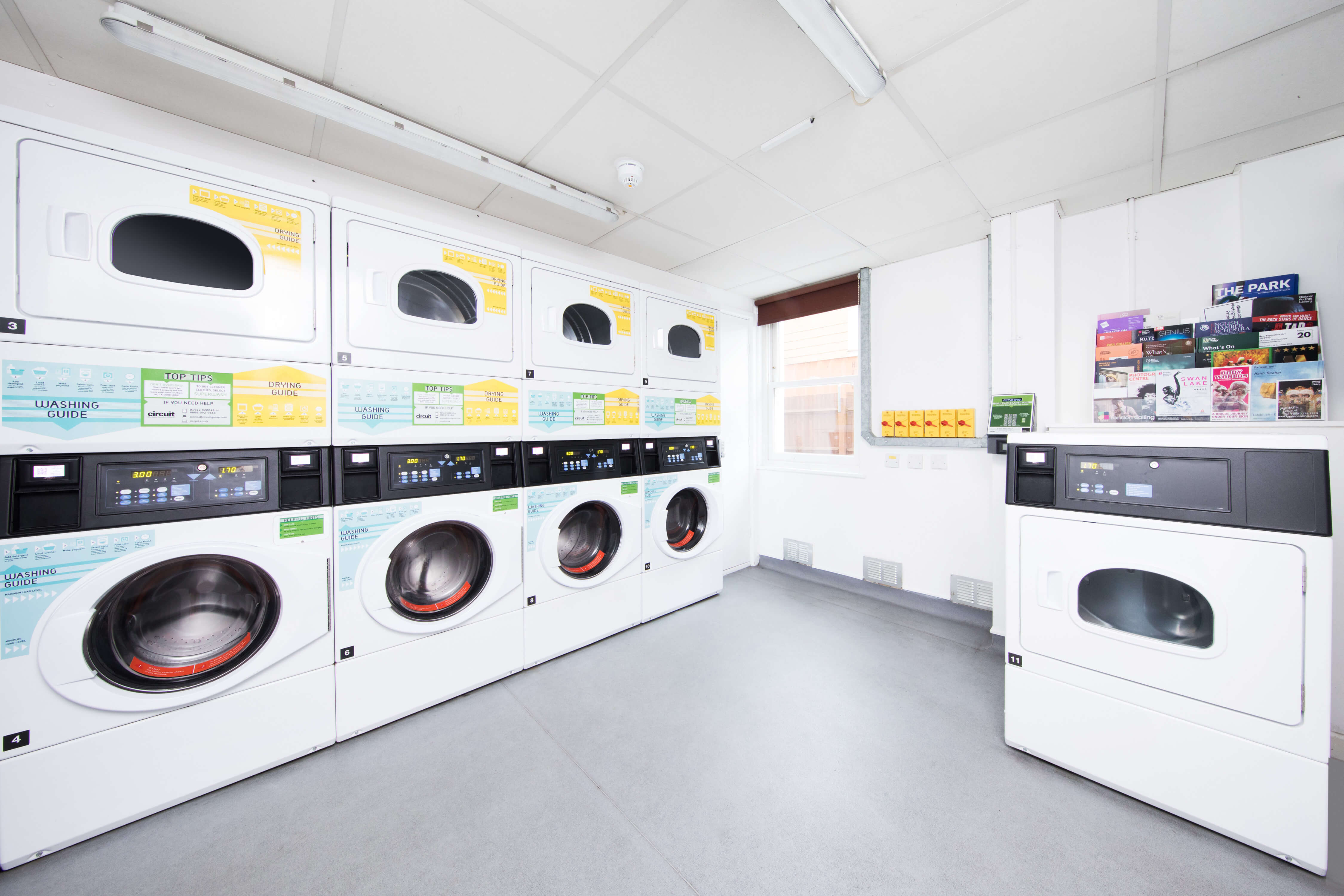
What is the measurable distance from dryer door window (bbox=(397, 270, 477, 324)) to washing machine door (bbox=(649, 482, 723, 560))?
160 centimetres

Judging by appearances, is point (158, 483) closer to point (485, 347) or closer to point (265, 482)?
point (265, 482)

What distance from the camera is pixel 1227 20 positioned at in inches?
51.6

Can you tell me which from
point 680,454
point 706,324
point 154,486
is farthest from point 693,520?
point 154,486

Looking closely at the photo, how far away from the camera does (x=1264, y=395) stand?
193cm

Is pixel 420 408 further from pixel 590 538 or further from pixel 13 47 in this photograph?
pixel 13 47

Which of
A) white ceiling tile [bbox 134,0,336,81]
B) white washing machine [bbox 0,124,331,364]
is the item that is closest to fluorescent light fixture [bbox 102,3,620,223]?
white ceiling tile [bbox 134,0,336,81]

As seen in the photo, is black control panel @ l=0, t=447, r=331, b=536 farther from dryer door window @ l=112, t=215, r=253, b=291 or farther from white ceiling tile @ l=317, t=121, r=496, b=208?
white ceiling tile @ l=317, t=121, r=496, b=208

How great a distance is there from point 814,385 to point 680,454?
1616 millimetres

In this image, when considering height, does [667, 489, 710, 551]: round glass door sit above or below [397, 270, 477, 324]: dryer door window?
Result: below

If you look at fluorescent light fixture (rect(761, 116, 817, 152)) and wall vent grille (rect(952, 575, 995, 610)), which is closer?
fluorescent light fixture (rect(761, 116, 817, 152))

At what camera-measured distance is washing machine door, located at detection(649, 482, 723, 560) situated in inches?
118

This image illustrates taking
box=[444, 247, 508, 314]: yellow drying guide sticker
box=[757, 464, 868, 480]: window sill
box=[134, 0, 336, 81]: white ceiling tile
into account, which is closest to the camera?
box=[134, 0, 336, 81]: white ceiling tile

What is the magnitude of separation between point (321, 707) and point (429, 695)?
38cm

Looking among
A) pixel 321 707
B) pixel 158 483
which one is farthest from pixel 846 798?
pixel 158 483
